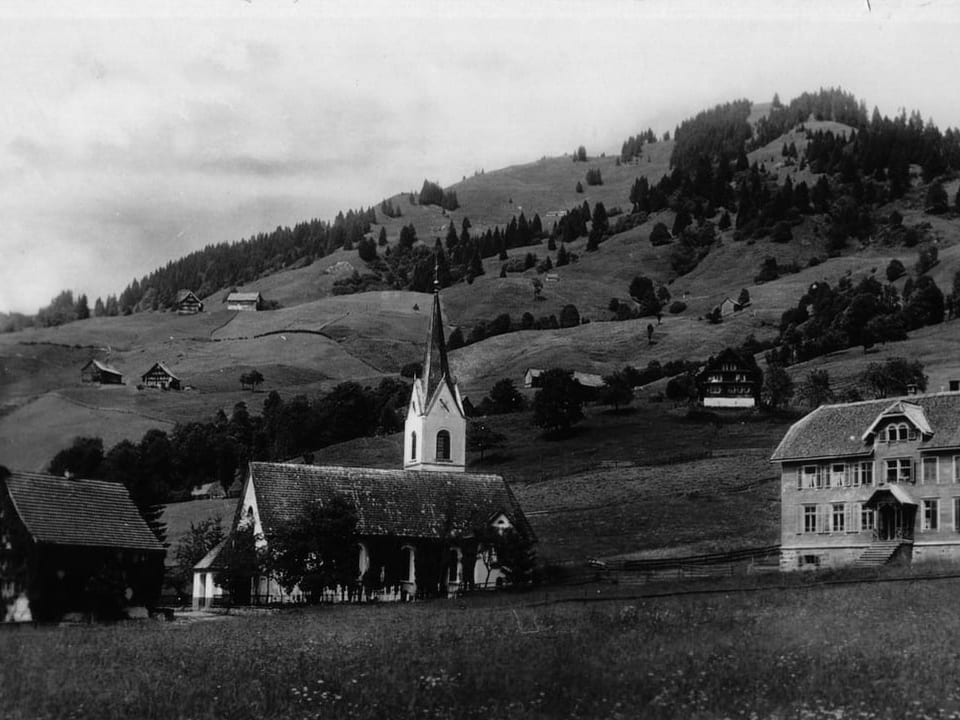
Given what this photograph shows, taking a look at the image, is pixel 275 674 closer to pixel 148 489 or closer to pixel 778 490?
pixel 778 490

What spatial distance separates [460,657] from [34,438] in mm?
40160

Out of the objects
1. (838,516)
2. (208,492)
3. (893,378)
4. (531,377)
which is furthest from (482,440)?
(838,516)

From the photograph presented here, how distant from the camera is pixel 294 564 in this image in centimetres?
5166

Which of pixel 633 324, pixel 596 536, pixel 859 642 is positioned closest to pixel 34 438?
pixel 596 536

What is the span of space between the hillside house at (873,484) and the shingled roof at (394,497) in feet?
51.3

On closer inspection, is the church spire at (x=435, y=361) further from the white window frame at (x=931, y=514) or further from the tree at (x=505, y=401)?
the tree at (x=505, y=401)

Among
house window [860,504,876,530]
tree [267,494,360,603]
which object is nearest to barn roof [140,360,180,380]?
tree [267,494,360,603]

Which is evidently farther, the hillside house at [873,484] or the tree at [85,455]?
the tree at [85,455]

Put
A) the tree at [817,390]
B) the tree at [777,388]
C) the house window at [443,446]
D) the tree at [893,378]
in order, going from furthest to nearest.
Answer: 1. the tree at [777,388]
2. the tree at [817,390]
3. the tree at [893,378]
4. the house window at [443,446]

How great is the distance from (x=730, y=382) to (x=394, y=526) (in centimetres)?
7198

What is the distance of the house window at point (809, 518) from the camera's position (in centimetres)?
5859

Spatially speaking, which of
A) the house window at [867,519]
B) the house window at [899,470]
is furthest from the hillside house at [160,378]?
the house window at [899,470]

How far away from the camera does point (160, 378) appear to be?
15750 centimetres

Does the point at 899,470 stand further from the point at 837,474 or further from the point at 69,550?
the point at 69,550
